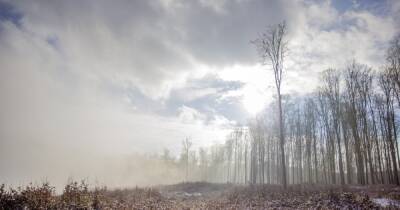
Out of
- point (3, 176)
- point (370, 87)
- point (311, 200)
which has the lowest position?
point (3, 176)

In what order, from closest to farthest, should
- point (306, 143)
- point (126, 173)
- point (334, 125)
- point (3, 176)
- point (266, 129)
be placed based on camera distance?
point (334, 125) → point (306, 143) → point (266, 129) → point (3, 176) → point (126, 173)

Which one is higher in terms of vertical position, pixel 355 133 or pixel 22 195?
pixel 355 133

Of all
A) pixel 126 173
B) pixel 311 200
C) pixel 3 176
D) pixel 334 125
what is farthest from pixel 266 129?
pixel 3 176

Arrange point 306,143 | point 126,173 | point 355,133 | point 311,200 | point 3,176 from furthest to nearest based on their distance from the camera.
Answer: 1. point 126,173
2. point 3,176
3. point 306,143
4. point 355,133
5. point 311,200

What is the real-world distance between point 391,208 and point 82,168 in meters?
104

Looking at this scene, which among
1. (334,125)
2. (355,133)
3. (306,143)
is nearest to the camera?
(355,133)

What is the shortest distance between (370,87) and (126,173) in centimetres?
9467

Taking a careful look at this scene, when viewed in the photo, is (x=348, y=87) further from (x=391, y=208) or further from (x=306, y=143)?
(x=391, y=208)

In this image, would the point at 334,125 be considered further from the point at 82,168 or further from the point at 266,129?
the point at 82,168

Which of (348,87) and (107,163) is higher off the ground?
(348,87)

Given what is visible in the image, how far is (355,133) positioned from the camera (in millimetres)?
29109

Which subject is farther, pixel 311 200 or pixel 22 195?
pixel 311 200

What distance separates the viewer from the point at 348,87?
99.9 feet

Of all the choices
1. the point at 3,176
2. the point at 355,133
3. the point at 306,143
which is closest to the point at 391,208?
the point at 355,133
